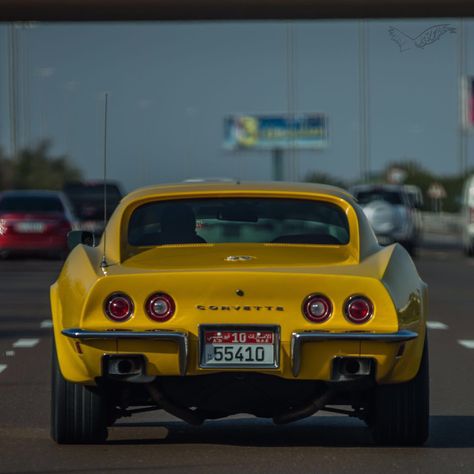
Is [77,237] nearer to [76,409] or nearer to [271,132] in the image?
[76,409]

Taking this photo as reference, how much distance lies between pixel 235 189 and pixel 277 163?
515 feet

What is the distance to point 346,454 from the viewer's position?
31.5 ft

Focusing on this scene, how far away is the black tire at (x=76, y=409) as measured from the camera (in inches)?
382

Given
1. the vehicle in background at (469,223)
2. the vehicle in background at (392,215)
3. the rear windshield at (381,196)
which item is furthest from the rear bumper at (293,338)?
the rear windshield at (381,196)

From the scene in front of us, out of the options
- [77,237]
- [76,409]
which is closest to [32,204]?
[77,237]

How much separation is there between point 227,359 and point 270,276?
463 millimetres

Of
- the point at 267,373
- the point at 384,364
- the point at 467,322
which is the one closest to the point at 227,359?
the point at 267,373

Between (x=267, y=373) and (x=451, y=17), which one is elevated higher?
(x=451, y=17)

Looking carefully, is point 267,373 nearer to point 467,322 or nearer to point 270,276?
point 270,276

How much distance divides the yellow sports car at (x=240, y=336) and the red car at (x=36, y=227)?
27299 mm

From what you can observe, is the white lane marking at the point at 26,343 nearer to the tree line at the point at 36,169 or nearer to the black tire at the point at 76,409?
the black tire at the point at 76,409

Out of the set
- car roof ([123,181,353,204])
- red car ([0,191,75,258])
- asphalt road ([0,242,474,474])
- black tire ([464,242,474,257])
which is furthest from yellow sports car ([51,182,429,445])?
black tire ([464,242,474,257])

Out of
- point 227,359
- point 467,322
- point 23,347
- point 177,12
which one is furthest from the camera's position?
point 177,12

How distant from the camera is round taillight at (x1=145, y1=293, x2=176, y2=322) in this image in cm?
930
